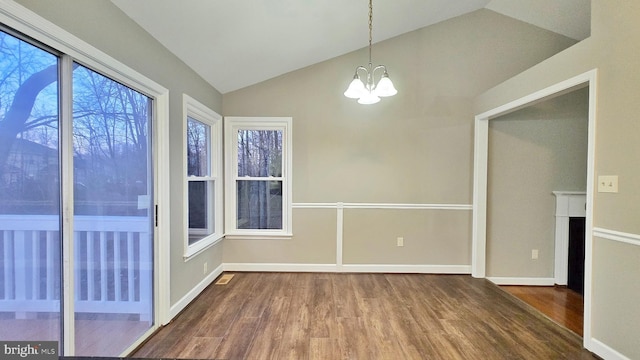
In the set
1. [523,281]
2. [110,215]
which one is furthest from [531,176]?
[110,215]

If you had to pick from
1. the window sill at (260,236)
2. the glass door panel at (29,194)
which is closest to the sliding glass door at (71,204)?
the glass door panel at (29,194)

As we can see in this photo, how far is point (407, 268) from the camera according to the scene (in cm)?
374

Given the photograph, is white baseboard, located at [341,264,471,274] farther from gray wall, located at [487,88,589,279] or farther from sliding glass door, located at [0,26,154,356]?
sliding glass door, located at [0,26,154,356]

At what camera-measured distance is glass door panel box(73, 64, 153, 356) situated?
1663mm

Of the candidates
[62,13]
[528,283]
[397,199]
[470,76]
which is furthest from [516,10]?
[62,13]

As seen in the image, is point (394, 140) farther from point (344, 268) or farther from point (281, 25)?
point (281, 25)

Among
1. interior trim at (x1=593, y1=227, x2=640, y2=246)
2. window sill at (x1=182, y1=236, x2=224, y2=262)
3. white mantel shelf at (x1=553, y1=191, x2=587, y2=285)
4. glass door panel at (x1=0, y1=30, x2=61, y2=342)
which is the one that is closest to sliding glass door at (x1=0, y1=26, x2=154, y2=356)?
glass door panel at (x1=0, y1=30, x2=61, y2=342)

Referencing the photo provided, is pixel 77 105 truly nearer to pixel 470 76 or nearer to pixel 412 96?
pixel 412 96

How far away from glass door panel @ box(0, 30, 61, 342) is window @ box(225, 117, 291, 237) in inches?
88.9

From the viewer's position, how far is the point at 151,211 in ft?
7.55

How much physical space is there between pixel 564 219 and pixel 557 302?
108cm

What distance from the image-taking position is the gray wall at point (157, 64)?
150 cm

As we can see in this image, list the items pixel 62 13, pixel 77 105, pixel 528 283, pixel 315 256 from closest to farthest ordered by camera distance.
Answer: pixel 62 13, pixel 77 105, pixel 528 283, pixel 315 256

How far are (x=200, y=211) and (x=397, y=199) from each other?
257cm
